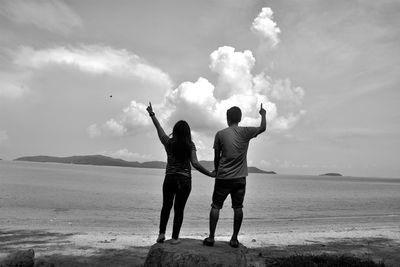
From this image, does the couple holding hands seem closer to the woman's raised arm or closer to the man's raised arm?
the man's raised arm

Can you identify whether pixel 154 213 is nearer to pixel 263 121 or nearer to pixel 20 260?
pixel 20 260

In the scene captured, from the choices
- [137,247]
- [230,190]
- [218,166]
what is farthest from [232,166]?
[137,247]

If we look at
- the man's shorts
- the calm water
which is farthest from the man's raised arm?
the calm water

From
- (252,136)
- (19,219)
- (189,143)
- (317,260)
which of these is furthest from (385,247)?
(19,219)

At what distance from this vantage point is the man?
641cm

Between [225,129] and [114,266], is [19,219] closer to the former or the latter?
[114,266]

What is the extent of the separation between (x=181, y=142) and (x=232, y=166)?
3.38ft

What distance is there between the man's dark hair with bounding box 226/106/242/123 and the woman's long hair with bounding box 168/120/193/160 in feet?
2.79

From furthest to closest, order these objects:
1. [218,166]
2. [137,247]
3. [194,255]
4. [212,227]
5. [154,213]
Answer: [154,213], [137,247], [218,166], [212,227], [194,255]

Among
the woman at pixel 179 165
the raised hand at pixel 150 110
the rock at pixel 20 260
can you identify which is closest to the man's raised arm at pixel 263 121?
the woman at pixel 179 165

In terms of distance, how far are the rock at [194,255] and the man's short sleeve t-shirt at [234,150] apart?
1.29 metres

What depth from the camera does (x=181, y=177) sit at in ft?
21.1

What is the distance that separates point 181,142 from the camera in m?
6.43

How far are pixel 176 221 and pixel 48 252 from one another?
533 cm
